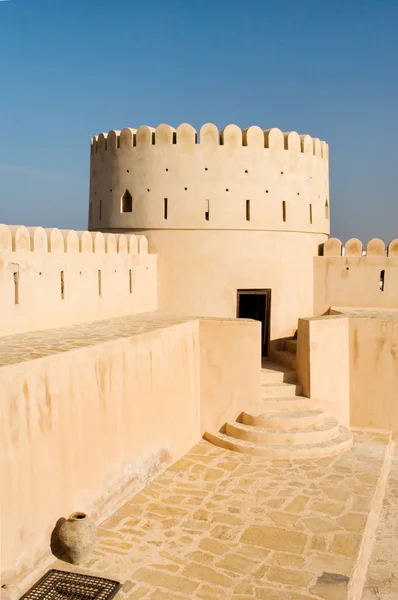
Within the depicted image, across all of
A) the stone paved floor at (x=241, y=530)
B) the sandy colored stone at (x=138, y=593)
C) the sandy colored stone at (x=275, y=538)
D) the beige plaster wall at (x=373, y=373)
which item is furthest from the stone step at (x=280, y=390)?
the sandy colored stone at (x=138, y=593)

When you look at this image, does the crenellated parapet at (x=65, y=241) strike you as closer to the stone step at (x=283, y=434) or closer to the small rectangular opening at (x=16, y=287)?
the small rectangular opening at (x=16, y=287)

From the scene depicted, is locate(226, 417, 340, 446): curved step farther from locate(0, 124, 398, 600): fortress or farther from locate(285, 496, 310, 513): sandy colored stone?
locate(285, 496, 310, 513): sandy colored stone

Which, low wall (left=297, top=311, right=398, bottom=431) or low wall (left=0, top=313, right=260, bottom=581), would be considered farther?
low wall (left=297, top=311, right=398, bottom=431)

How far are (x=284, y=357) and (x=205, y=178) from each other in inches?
148

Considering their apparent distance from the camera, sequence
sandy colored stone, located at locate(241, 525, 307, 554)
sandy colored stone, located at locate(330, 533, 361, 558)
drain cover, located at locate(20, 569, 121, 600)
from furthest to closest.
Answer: sandy colored stone, located at locate(241, 525, 307, 554) < sandy colored stone, located at locate(330, 533, 361, 558) < drain cover, located at locate(20, 569, 121, 600)

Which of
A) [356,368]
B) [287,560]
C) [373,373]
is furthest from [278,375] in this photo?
[287,560]

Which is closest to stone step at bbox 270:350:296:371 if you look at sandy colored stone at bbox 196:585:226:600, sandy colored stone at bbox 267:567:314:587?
sandy colored stone at bbox 267:567:314:587

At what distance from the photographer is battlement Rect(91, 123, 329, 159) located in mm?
11055

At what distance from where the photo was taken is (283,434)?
867 centimetres

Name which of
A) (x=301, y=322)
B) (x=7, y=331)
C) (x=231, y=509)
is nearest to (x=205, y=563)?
(x=231, y=509)

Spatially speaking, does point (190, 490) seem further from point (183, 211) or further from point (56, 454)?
point (183, 211)

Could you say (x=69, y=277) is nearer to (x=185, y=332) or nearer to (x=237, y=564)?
(x=185, y=332)

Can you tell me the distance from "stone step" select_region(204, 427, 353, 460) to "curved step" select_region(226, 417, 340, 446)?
81 millimetres

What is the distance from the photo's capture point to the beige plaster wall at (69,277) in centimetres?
770
